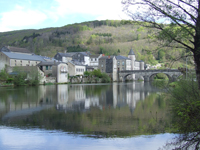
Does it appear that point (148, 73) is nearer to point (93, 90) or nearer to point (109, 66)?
point (109, 66)

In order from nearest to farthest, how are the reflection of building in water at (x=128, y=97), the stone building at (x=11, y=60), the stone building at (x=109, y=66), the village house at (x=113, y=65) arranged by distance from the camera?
the reflection of building in water at (x=128, y=97), the stone building at (x=11, y=60), the stone building at (x=109, y=66), the village house at (x=113, y=65)

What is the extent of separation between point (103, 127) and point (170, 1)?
702cm

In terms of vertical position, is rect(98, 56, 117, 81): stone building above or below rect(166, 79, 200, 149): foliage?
above

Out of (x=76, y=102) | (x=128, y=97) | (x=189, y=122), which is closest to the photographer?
(x=189, y=122)

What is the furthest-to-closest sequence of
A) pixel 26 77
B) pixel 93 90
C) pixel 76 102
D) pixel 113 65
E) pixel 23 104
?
pixel 113 65
pixel 26 77
pixel 93 90
pixel 76 102
pixel 23 104

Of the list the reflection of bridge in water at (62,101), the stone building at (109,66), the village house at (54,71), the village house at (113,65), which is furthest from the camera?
the village house at (113,65)

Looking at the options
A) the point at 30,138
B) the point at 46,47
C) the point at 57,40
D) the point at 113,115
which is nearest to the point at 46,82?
the point at 113,115

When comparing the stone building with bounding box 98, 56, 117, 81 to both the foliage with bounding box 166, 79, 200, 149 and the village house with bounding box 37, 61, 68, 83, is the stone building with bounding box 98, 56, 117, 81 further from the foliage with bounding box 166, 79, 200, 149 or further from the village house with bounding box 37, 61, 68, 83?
the foliage with bounding box 166, 79, 200, 149

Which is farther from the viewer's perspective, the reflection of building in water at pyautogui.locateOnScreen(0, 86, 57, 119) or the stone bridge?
the stone bridge

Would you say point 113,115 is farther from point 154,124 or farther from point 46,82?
point 46,82

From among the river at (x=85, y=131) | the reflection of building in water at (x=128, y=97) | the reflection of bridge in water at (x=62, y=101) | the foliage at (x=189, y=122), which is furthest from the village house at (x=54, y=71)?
the foliage at (x=189, y=122)

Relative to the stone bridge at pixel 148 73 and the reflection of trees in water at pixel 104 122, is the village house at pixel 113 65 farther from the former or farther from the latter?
the reflection of trees in water at pixel 104 122

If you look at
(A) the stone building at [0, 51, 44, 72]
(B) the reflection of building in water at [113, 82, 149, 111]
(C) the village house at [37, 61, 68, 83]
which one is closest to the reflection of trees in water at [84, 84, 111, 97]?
(B) the reflection of building in water at [113, 82, 149, 111]

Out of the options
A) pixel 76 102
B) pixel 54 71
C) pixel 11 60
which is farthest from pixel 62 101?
pixel 11 60
